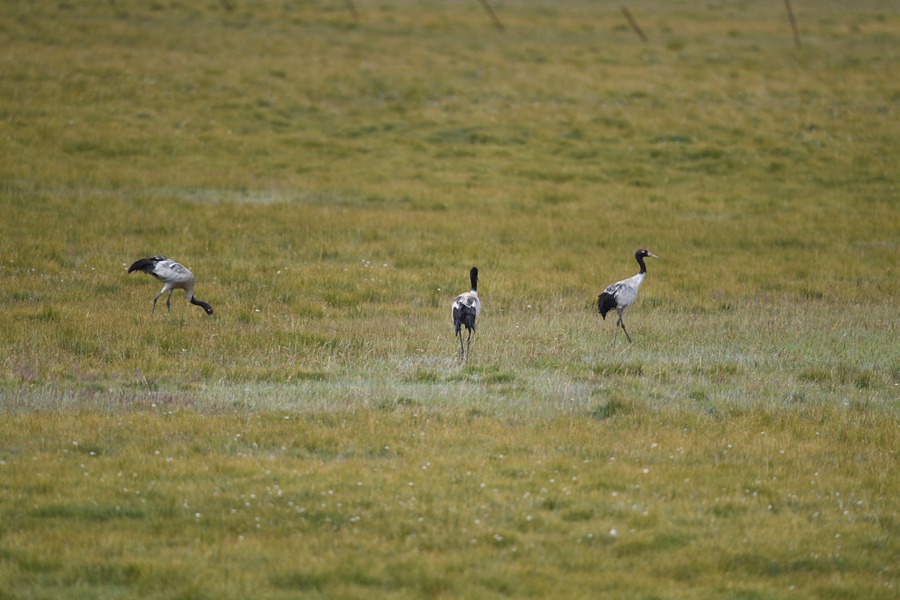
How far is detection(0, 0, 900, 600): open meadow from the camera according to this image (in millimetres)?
10180

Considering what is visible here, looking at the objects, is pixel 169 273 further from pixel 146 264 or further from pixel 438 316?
pixel 438 316

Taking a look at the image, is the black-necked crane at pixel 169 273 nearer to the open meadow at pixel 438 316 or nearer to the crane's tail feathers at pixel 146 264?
the crane's tail feathers at pixel 146 264

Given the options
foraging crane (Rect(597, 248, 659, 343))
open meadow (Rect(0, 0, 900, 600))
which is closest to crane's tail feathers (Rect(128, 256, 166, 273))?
open meadow (Rect(0, 0, 900, 600))

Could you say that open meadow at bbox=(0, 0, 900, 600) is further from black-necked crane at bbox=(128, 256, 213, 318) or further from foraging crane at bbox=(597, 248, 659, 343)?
black-necked crane at bbox=(128, 256, 213, 318)

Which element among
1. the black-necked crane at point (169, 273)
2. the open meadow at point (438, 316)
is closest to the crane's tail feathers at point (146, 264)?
the black-necked crane at point (169, 273)

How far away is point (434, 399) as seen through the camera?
1485cm

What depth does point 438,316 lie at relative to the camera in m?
21.0

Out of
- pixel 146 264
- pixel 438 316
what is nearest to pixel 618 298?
pixel 438 316

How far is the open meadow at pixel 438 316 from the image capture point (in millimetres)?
10180

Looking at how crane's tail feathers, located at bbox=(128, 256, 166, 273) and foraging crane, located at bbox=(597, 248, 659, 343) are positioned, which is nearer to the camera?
foraging crane, located at bbox=(597, 248, 659, 343)

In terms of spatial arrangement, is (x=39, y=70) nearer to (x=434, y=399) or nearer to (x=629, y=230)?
(x=629, y=230)

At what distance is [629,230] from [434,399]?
53.6ft

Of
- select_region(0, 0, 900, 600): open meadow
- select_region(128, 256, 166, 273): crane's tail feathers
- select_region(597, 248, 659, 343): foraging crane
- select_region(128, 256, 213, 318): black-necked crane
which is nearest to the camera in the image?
select_region(0, 0, 900, 600): open meadow

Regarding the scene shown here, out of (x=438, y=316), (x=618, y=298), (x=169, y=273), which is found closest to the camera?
(x=618, y=298)
